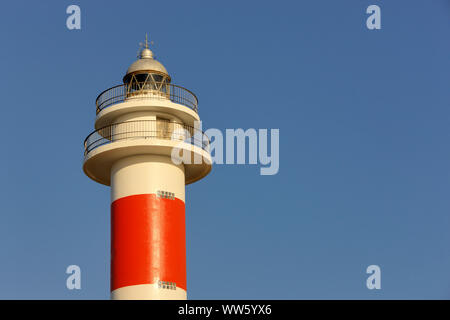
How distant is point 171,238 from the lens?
155 ft

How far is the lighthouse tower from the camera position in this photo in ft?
152

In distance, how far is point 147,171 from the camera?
4766 cm

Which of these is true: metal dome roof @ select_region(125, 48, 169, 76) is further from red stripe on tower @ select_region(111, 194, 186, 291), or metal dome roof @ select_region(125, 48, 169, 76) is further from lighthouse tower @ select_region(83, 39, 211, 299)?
red stripe on tower @ select_region(111, 194, 186, 291)

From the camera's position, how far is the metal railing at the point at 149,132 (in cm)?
4856

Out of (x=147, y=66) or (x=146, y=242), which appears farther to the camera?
(x=147, y=66)

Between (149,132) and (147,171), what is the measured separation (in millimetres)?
2131

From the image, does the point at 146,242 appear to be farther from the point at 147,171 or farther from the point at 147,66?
the point at 147,66

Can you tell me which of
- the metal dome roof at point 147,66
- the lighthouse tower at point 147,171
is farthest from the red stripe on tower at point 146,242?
the metal dome roof at point 147,66

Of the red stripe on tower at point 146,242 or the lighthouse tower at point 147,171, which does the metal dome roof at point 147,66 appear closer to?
the lighthouse tower at point 147,171

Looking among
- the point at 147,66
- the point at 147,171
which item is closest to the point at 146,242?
the point at 147,171

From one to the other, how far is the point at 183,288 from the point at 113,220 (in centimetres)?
489

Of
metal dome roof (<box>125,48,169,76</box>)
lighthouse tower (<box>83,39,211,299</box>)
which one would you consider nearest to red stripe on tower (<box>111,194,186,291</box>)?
lighthouse tower (<box>83,39,211,299</box>)

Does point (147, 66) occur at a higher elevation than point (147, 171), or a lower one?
higher

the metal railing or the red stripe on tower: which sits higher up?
the metal railing
